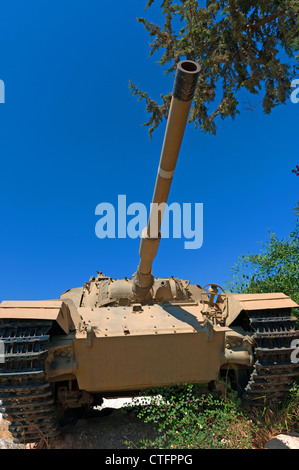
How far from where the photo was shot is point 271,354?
5.39 meters

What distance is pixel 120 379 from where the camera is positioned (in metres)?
5.51

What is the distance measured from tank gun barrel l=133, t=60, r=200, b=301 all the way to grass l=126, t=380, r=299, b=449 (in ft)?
6.68

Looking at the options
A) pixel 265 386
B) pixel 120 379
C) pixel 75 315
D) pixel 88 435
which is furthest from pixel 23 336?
pixel 265 386

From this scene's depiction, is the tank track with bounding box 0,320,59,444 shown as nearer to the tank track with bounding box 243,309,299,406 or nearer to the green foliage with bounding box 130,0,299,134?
the tank track with bounding box 243,309,299,406

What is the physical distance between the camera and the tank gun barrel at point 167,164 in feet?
14.3

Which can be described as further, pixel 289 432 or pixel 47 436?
pixel 289 432

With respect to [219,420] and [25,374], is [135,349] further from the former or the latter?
[219,420]

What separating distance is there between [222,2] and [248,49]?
122 cm

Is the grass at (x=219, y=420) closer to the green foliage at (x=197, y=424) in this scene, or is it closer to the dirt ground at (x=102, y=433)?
the green foliage at (x=197, y=424)

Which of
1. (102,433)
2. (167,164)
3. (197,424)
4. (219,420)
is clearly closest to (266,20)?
(167,164)

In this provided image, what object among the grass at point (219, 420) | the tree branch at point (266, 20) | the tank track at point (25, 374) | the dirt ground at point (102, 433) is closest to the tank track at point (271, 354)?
the grass at point (219, 420)

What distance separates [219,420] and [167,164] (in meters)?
3.84

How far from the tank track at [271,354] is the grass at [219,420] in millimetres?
317
